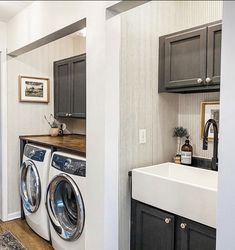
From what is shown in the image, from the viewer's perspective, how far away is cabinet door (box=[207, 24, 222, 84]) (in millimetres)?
1755

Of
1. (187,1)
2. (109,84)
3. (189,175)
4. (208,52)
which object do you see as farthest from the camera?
(187,1)

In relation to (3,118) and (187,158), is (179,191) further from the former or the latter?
(3,118)

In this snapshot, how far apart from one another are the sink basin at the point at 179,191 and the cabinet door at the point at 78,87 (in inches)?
49.9

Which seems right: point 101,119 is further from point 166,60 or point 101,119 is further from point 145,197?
point 166,60

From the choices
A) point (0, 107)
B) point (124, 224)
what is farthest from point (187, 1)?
point (0, 107)

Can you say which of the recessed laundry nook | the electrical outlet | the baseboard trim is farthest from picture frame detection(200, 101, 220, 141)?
the baseboard trim

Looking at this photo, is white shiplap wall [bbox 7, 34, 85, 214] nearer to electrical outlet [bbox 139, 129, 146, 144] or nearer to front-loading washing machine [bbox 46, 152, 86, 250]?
front-loading washing machine [bbox 46, 152, 86, 250]

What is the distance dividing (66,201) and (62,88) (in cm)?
148

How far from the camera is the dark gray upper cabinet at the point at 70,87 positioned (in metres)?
2.94

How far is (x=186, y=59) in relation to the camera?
1.95 metres

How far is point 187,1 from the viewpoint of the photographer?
222cm

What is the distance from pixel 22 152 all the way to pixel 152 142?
168cm

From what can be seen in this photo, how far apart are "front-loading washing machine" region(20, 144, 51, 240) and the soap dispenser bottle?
121 centimetres

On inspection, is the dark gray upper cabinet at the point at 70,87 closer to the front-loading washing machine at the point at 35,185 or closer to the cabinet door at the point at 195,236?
the front-loading washing machine at the point at 35,185
